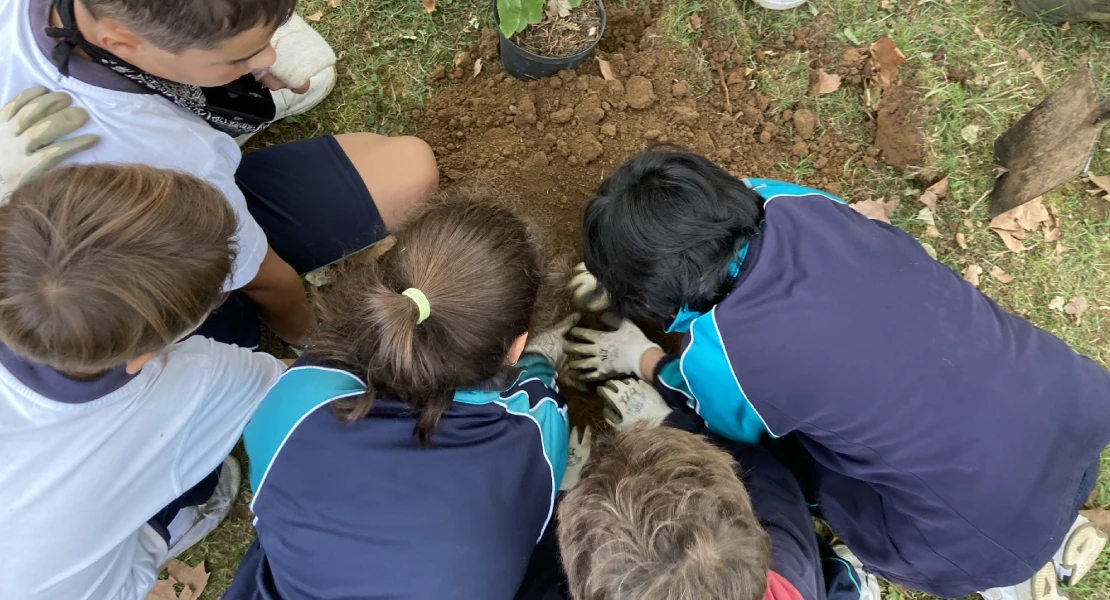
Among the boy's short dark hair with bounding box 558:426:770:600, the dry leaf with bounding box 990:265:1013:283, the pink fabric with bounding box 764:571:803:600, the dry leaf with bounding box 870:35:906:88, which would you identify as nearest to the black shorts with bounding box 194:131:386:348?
the boy's short dark hair with bounding box 558:426:770:600

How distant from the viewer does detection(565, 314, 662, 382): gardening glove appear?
278 centimetres

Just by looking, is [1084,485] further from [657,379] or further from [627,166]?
[627,166]

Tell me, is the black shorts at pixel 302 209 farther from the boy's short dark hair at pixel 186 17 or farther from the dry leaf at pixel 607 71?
the dry leaf at pixel 607 71

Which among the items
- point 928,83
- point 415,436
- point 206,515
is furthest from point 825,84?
point 206,515

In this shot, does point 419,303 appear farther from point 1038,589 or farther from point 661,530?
point 1038,589

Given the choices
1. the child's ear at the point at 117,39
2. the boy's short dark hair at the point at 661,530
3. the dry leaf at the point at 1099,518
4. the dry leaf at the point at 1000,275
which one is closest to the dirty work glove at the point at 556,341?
the boy's short dark hair at the point at 661,530

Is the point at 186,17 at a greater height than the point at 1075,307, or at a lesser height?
greater

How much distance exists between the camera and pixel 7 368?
5.31ft

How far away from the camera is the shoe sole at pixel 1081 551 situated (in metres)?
2.69

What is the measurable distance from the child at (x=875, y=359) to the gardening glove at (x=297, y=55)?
1.48 m

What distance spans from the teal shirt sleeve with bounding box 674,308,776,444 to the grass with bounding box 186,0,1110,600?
1429mm

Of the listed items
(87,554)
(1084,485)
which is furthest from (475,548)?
(1084,485)

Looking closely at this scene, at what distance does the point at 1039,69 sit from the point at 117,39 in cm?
407

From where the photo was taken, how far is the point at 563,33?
113 inches
